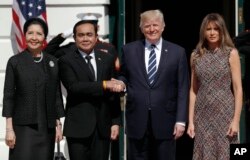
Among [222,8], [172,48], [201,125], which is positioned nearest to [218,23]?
[172,48]

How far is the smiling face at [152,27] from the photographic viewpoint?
5.77 meters

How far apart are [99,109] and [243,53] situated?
2271 mm

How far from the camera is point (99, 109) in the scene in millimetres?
5777

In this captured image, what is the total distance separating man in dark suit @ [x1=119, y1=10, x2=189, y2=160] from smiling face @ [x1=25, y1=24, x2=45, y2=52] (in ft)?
2.89

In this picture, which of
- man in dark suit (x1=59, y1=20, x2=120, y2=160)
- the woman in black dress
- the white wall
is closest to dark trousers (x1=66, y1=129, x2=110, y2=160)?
man in dark suit (x1=59, y1=20, x2=120, y2=160)

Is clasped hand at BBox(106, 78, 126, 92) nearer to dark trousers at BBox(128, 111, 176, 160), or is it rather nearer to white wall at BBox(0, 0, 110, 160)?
dark trousers at BBox(128, 111, 176, 160)

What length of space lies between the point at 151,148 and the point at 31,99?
1259 mm

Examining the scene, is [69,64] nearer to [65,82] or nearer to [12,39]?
[65,82]

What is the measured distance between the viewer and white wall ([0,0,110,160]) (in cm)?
786

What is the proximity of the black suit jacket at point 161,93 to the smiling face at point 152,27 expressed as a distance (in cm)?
17

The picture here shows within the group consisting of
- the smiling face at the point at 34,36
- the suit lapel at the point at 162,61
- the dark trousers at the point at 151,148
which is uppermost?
the smiling face at the point at 34,36

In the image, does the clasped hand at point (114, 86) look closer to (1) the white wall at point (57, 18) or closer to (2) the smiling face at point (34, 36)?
(2) the smiling face at point (34, 36)

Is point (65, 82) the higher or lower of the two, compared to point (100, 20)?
lower

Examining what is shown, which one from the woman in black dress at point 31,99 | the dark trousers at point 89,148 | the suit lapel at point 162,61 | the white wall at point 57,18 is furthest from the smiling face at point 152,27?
the white wall at point 57,18
